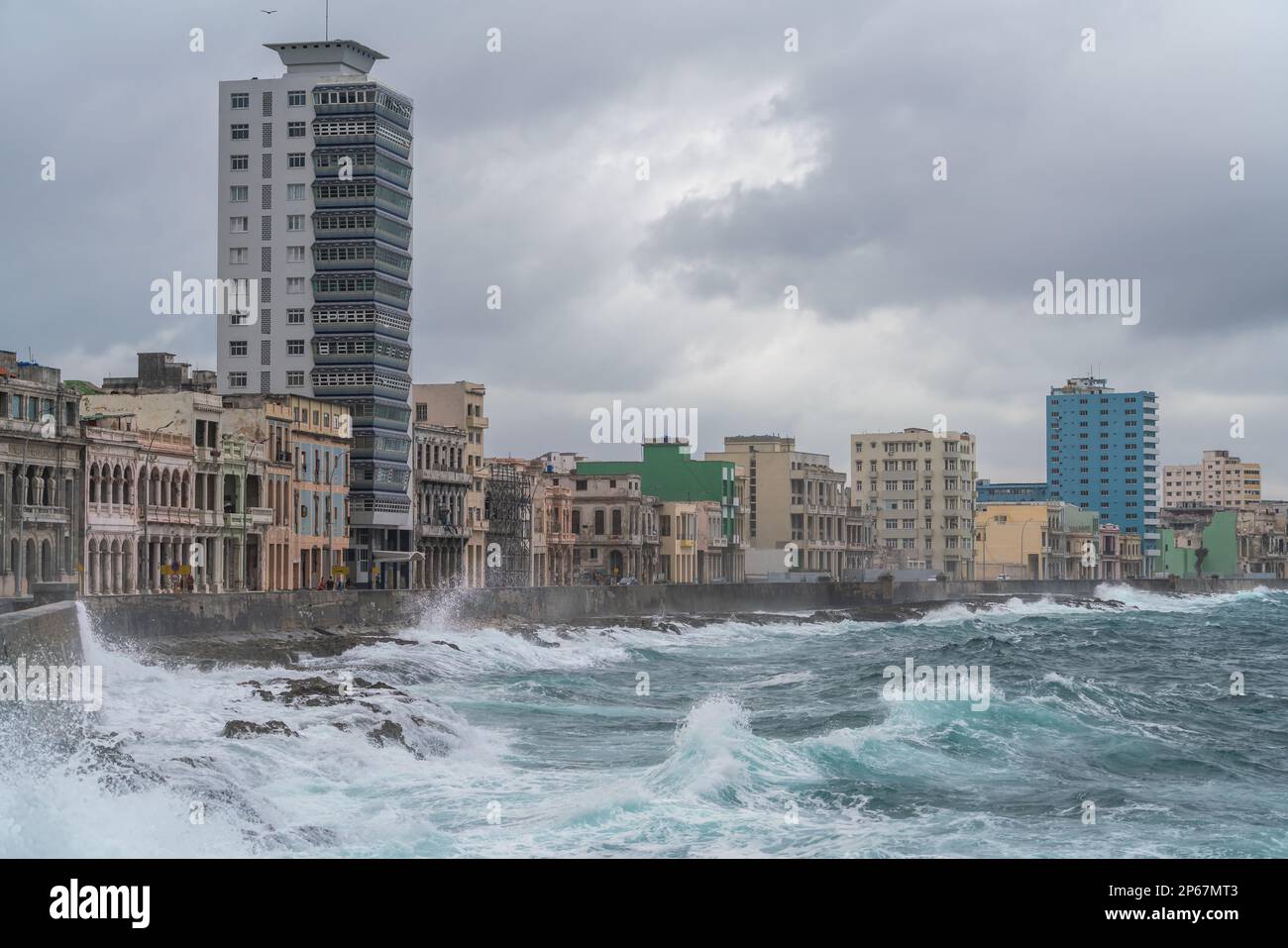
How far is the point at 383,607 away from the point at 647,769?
45.7m

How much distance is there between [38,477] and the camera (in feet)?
225

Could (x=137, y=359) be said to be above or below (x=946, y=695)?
above

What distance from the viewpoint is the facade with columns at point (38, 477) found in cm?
6594

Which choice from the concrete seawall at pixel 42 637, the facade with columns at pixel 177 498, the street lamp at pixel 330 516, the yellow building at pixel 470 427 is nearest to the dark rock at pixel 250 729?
the concrete seawall at pixel 42 637

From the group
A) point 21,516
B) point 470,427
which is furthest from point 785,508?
point 21,516

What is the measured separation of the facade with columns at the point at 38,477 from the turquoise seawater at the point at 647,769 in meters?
14.8

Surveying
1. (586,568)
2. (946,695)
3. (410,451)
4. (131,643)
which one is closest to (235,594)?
(131,643)

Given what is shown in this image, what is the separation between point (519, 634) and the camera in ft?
269

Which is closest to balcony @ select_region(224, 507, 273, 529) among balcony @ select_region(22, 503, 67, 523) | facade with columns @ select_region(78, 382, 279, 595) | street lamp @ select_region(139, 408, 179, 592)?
facade with columns @ select_region(78, 382, 279, 595)

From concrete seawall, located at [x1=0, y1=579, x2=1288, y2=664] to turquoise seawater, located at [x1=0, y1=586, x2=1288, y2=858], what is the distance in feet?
7.61

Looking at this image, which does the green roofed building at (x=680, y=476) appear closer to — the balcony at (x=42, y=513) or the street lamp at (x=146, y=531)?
the street lamp at (x=146, y=531)

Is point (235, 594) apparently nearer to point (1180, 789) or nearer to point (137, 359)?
point (137, 359)
